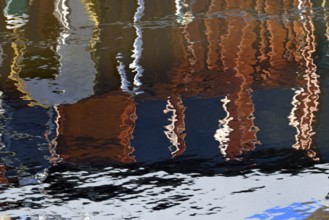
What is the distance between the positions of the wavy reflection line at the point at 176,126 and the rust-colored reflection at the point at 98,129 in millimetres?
251

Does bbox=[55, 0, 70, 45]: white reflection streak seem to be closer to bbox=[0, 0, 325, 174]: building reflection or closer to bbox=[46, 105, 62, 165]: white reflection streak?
bbox=[0, 0, 325, 174]: building reflection

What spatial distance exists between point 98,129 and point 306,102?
5.06ft

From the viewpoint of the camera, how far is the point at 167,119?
5418 millimetres

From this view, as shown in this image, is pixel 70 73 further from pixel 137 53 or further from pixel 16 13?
pixel 16 13

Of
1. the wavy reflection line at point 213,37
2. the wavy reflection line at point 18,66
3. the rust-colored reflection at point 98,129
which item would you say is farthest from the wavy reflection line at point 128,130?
the wavy reflection line at point 213,37

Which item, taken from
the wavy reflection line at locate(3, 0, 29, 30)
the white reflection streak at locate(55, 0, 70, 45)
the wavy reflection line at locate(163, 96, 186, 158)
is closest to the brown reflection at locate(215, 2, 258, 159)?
the wavy reflection line at locate(163, 96, 186, 158)

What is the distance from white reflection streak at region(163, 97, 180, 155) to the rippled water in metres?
0.01

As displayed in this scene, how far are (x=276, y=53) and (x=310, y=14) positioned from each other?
8.89 ft

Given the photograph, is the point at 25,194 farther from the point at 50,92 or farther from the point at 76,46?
the point at 76,46

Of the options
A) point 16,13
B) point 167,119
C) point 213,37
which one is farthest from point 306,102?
point 16,13

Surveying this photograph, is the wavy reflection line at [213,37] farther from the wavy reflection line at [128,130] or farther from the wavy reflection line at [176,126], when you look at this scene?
A: the wavy reflection line at [128,130]

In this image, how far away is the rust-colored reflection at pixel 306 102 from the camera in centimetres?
481

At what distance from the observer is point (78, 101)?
19.9 feet

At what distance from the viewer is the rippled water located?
3854mm
